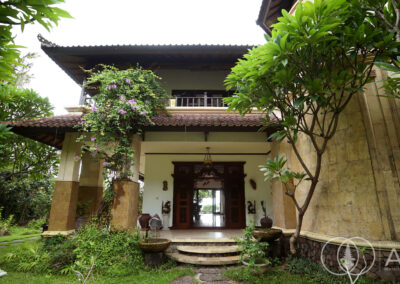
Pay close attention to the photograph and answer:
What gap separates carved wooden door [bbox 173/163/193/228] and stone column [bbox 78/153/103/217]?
288cm

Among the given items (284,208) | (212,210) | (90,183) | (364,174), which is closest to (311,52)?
(364,174)

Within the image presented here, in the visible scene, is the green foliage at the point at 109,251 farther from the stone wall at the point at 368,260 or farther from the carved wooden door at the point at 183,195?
the stone wall at the point at 368,260

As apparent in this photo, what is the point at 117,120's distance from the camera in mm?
5430

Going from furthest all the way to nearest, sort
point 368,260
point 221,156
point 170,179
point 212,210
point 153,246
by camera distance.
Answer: point 212,210 < point 221,156 < point 170,179 < point 153,246 < point 368,260

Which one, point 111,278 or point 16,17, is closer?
point 16,17

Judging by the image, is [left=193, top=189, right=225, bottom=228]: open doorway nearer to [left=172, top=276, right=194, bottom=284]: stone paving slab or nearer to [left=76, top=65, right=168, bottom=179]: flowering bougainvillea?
[left=172, top=276, right=194, bottom=284]: stone paving slab

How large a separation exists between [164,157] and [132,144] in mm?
3039

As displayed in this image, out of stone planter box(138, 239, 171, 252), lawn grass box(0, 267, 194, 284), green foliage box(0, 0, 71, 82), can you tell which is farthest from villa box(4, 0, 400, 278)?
green foliage box(0, 0, 71, 82)

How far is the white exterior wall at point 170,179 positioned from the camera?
8.49m

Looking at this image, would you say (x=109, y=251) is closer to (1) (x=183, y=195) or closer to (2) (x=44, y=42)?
(1) (x=183, y=195)

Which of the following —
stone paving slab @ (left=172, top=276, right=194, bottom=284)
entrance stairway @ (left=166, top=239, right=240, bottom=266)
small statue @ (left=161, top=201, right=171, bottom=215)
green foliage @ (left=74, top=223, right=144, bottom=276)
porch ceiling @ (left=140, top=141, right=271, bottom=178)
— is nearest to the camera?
stone paving slab @ (left=172, top=276, right=194, bottom=284)

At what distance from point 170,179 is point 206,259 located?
4.33 meters

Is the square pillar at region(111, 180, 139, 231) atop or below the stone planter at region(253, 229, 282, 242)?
atop

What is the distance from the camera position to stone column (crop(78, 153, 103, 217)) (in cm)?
805
